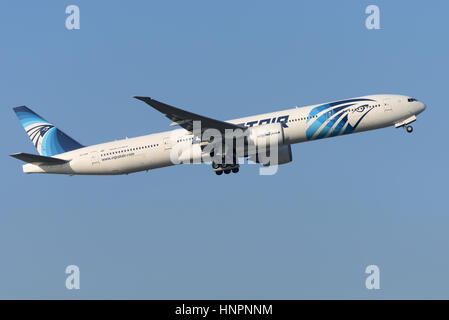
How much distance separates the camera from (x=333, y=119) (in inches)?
2066

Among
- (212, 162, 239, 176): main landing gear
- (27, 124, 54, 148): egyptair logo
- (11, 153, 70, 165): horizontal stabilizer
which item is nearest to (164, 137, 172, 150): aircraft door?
(212, 162, 239, 176): main landing gear

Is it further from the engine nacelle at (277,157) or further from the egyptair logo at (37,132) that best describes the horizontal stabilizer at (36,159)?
the engine nacelle at (277,157)

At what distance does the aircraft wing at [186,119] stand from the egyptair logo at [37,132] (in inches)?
535

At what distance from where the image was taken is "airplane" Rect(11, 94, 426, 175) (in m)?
52.4

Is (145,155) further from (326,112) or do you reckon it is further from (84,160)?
(326,112)

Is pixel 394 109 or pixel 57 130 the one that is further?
pixel 57 130

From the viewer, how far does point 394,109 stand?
53188mm

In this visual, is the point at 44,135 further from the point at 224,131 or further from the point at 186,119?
the point at 224,131

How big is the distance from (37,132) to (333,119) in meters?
23.4

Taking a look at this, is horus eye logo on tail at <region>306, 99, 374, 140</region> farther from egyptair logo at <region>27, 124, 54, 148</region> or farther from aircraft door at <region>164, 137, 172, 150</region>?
egyptair logo at <region>27, 124, 54, 148</region>

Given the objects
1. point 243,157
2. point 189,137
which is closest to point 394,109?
point 243,157

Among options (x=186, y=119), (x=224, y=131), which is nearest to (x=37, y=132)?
(x=186, y=119)

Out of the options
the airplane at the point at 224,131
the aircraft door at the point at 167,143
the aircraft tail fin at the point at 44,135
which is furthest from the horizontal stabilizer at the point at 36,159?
the aircraft door at the point at 167,143

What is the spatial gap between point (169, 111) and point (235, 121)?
6.02 meters
